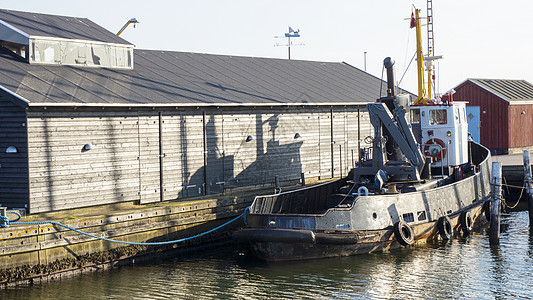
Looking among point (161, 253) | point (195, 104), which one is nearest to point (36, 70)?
point (195, 104)

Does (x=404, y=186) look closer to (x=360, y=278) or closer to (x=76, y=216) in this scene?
(x=360, y=278)

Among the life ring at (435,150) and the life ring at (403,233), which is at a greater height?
the life ring at (435,150)

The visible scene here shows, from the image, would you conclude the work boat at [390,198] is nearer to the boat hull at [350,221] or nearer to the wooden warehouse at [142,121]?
the boat hull at [350,221]

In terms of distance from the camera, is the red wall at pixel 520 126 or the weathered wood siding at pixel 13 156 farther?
the red wall at pixel 520 126

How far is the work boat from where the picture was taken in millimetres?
18297

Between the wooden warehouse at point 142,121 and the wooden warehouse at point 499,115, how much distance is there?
12401 mm

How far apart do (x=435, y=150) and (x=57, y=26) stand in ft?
45.6

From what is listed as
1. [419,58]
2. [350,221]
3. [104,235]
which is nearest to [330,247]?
[350,221]

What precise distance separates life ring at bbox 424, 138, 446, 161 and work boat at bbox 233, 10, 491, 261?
0.04m

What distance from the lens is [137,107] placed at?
21328 mm

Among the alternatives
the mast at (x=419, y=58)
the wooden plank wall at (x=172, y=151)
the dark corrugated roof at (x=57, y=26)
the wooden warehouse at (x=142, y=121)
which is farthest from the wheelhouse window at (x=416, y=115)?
the dark corrugated roof at (x=57, y=26)

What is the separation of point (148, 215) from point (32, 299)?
15.9 feet

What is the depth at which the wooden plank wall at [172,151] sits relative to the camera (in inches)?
759

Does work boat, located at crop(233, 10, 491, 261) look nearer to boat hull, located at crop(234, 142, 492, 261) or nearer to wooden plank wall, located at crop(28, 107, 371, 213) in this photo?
boat hull, located at crop(234, 142, 492, 261)
